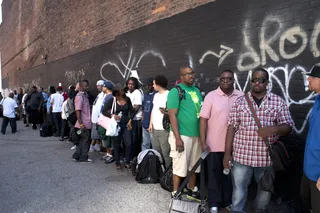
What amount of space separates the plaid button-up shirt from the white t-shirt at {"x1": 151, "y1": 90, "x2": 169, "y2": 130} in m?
1.91

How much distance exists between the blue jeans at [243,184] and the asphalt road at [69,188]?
107 centimetres

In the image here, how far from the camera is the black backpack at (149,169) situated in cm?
470

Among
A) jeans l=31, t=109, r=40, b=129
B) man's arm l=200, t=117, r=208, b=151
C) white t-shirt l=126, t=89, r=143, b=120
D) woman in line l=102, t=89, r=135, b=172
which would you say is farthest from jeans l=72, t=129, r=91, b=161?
Result: jeans l=31, t=109, r=40, b=129

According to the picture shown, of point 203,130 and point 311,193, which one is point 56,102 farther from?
point 311,193

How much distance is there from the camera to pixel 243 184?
3.18 m

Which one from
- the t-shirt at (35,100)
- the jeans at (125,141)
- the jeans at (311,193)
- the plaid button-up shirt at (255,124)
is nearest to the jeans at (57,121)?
the t-shirt at (35,100)

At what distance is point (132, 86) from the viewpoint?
19.2ft

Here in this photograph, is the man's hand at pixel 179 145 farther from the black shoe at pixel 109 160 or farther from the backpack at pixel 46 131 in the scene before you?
the backpack at pixel 46 131

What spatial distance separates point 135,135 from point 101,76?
152 inches

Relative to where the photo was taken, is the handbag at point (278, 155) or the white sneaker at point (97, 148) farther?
the white sneaker at point (97, 148)

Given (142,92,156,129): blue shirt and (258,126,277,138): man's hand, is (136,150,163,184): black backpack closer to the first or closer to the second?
(142,92,156,129): blue shirt

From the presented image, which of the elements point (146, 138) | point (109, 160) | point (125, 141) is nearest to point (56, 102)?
point (109, 160)

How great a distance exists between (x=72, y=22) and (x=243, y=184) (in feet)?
33.1

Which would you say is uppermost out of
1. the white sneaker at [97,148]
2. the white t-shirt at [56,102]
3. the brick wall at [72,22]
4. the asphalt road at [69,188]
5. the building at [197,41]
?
the brick wall at [72,22]
